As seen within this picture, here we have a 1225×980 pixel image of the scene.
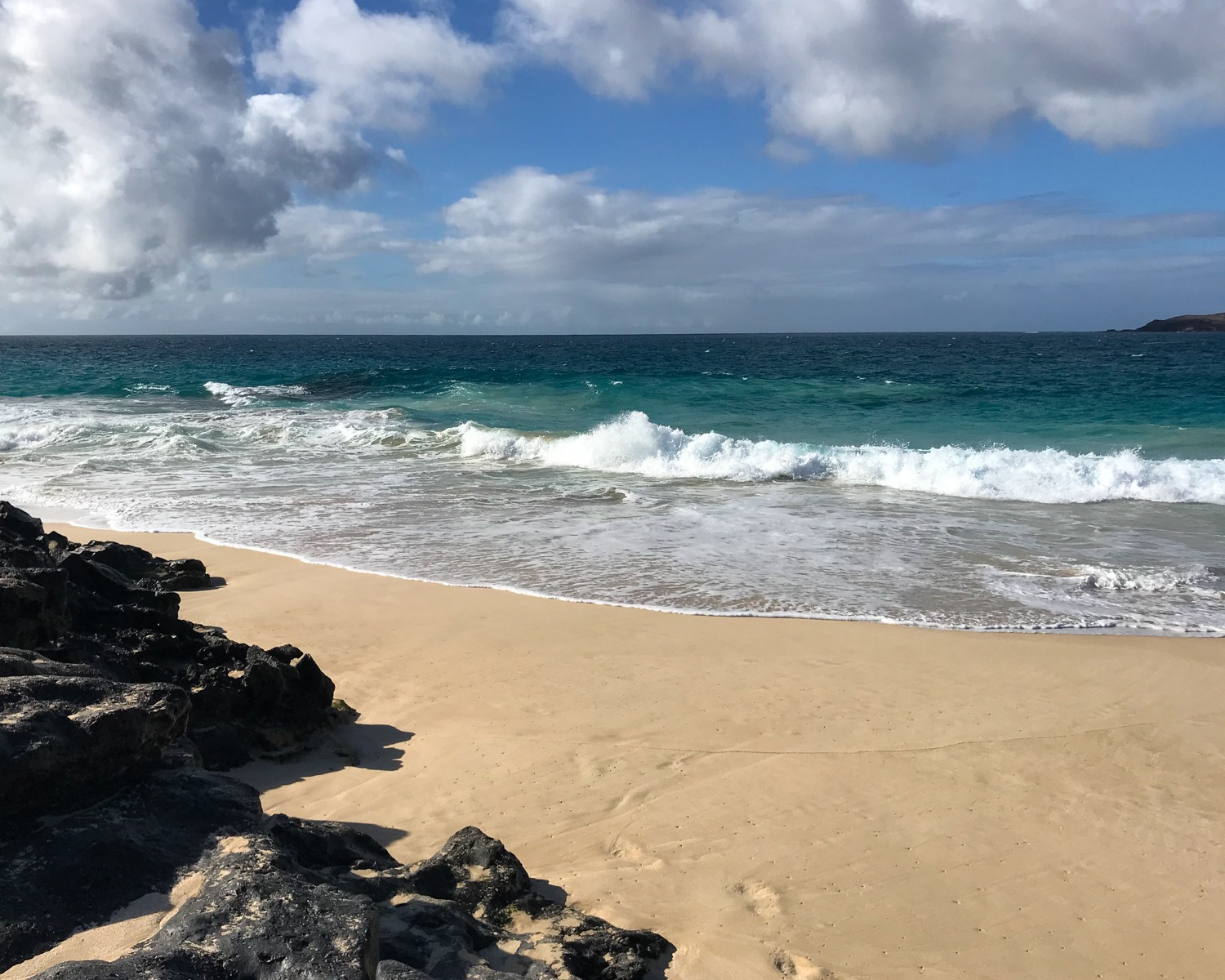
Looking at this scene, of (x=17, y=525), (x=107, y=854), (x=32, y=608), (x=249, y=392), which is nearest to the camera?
(x=107, y=854)

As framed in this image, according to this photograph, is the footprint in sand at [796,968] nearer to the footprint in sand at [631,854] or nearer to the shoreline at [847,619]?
the footprint in sand at [631,854]

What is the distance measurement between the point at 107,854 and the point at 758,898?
102 inches

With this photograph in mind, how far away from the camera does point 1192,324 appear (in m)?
117

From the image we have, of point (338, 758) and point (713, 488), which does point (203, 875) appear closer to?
point (338, 758)

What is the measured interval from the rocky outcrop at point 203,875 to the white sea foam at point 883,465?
1300 cm

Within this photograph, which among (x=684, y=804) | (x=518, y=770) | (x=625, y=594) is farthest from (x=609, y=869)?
(x=625, y=594)

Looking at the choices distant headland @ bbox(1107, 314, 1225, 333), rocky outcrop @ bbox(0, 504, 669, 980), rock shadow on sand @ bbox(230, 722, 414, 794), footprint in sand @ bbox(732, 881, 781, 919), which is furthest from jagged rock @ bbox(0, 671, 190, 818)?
distant headland @ bbox(1107, 314, 1225, 333)

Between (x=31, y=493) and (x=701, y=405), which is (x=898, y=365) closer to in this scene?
(x=701, y=405)

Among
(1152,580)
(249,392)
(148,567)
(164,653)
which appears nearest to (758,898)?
(164,653)

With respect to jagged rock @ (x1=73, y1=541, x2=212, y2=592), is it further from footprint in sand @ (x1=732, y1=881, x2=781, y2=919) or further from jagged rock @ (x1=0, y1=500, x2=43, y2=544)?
footprint in sand @ (x1=732, y1=881, x2=781, y2=919)

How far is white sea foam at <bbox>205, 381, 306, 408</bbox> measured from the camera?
32.2 metres

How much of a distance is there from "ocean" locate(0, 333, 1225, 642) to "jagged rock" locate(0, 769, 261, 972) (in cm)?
551

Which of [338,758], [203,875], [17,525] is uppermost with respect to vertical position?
[17,525]

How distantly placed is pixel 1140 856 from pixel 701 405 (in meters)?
25.1
